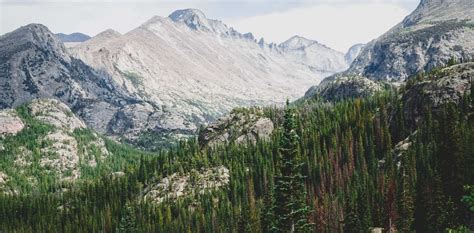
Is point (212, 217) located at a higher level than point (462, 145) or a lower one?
lower

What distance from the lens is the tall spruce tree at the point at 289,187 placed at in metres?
57.1

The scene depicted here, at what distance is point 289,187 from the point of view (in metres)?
57.8

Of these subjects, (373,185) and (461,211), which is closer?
(461,211)

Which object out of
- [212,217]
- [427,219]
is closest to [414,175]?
[427,219]

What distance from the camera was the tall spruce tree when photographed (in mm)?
57062

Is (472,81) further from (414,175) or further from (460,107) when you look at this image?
(414,175)

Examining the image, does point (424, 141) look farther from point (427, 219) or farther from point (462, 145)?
point (427, 219)

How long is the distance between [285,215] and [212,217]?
144 metres

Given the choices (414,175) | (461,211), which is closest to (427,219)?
(461,211)

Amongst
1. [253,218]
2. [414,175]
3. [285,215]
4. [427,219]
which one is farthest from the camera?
[414,175]

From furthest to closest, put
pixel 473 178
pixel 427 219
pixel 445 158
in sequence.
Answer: pixel 445 158
pixel 427 219
pixel 473 178

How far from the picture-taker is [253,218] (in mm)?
137875

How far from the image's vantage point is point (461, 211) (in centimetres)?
11281

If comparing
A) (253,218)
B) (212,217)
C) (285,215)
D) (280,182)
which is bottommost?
(212,217)
